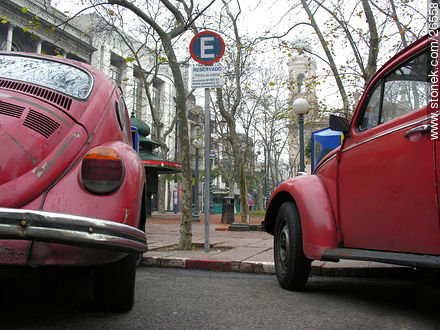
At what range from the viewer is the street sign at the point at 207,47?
6602 millimetres

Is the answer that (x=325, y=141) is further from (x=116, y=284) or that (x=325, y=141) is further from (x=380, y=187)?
(x=116, y=284)

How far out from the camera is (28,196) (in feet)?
7.57

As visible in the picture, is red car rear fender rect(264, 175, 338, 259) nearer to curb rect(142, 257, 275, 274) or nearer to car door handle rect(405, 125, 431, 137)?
car door handle rect(405, 125, 431, 137)

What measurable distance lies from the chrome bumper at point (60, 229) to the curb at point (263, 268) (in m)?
3.41

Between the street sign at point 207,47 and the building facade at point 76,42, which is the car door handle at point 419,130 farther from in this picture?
the building facade at point 76,42

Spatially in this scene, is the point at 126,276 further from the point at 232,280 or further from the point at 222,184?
the point at 222,184

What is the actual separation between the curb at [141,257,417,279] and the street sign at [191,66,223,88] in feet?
8.99

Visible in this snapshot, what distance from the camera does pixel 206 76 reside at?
6641mm

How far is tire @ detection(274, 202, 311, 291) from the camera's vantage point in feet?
12.4

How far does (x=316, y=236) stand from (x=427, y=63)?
5.17ft

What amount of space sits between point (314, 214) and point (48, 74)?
243 centimetres

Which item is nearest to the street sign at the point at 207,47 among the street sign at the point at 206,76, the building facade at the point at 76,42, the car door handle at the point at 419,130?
the street sign at the point at 206,76

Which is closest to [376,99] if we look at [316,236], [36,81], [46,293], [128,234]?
[316,236]
